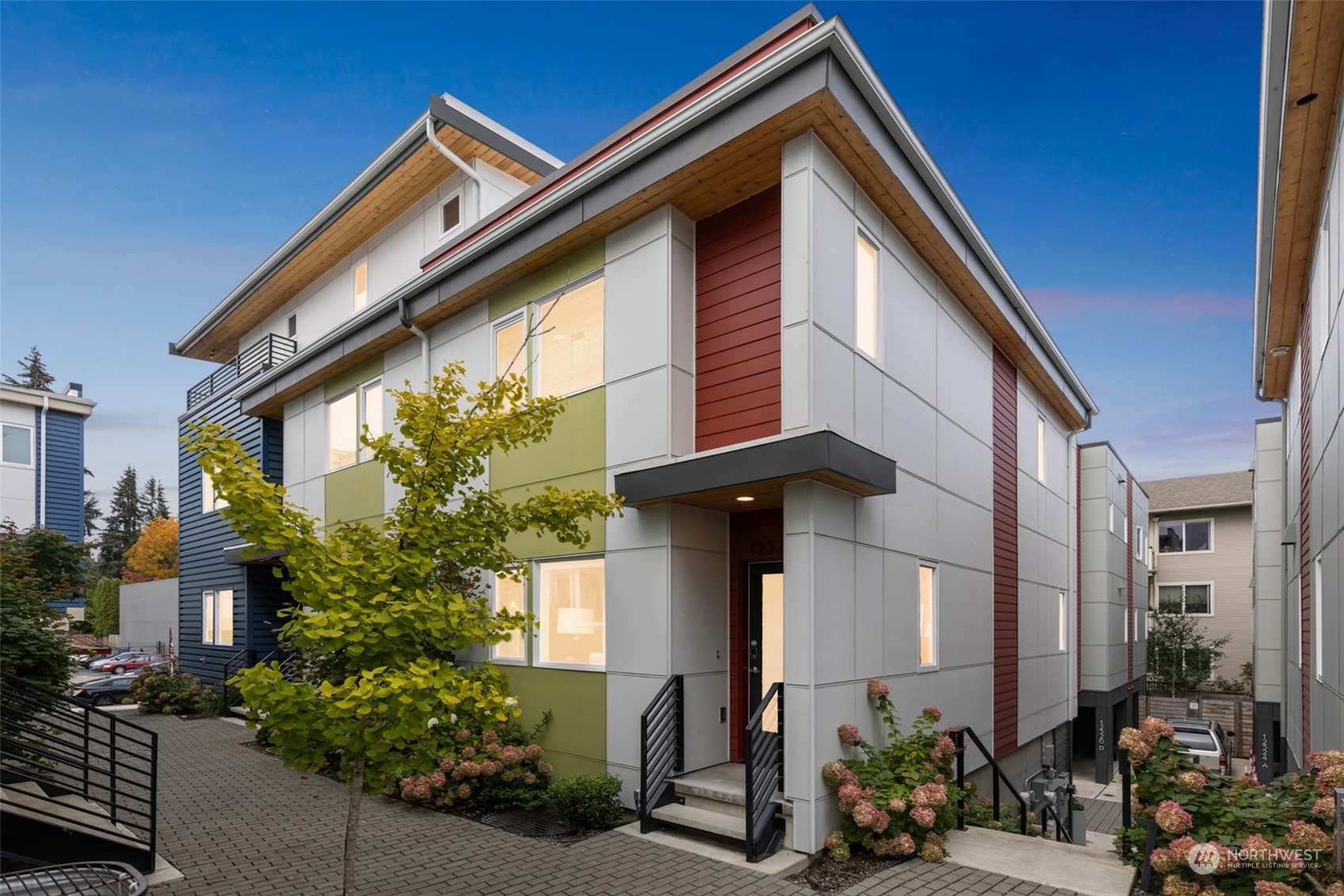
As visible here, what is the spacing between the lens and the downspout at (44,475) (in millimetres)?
27094

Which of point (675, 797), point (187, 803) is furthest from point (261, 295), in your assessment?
point (675, 797)

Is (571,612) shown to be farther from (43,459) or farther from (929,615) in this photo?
(43,459)

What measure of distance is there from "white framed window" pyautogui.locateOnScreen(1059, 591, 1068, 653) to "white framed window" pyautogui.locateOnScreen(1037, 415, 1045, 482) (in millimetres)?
3181

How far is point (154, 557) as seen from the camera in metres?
55.3

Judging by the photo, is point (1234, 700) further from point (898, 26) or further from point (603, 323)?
point (603, 323)

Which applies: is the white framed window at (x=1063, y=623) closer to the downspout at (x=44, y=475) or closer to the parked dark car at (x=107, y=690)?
the parked dark car at (x=107, y=690)

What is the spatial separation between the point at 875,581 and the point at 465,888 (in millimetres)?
5273

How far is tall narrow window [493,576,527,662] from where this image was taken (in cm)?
1046

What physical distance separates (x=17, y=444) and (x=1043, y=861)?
3345 cm

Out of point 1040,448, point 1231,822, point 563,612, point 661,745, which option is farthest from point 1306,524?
point 563,612

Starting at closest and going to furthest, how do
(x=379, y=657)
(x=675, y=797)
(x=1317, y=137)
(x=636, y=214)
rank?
(x=379, y=657) < (x=1317, y=137) < (x=675, y=797) < (x=636, y=214)

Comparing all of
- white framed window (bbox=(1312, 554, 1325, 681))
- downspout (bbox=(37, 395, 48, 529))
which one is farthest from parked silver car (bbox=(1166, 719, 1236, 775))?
downspout (bbox=(37, 395, 48, 529))

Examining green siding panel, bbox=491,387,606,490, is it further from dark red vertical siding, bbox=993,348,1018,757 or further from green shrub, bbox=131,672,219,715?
green shrub, bbox=131,672,219,715

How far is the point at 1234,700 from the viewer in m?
28.2
